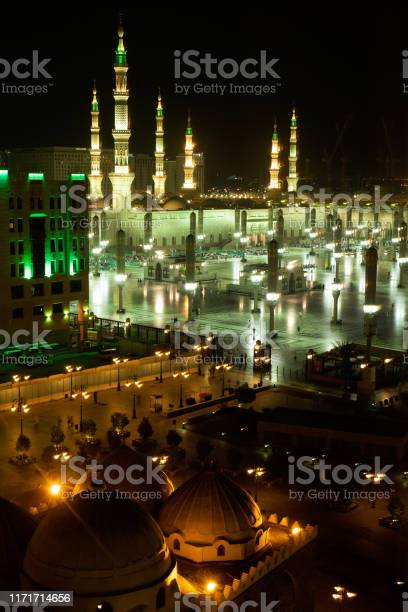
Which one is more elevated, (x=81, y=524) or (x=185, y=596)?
(x=81, y=524)

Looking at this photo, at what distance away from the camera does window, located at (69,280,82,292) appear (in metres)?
17.5

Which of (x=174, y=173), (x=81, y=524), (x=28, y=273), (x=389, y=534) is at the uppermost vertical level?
(x=174, y=173)

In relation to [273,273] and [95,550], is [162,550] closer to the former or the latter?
[95,550]

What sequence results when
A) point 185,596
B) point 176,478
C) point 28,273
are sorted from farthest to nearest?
1. point 28,273
2. point 176,478
3. point 185,596

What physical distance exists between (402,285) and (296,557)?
69.6ft

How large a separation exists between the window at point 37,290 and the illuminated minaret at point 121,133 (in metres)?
16.8

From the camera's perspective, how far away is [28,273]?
54.4 feet

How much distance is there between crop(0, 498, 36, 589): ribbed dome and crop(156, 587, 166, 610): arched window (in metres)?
1.07

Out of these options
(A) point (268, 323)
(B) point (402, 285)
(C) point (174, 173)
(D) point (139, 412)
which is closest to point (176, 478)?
(D) point (139, 412)

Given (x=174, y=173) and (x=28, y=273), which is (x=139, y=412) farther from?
(x=174, y=173)

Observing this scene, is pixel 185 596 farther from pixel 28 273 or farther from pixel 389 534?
pixel 28 273

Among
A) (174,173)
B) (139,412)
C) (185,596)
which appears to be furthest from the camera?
(174,173)

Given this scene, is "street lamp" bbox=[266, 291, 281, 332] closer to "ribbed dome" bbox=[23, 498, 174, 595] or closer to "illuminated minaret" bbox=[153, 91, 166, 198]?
"ribbed dome" bbox=[23, 498, 174, 595]

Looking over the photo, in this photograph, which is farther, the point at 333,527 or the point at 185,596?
the point at 333,527
